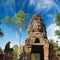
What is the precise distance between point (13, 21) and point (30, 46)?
1037cm

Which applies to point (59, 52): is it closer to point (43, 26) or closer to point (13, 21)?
point (43, 26)

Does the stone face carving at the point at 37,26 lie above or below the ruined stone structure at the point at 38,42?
above

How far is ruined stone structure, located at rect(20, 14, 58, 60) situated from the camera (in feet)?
89.0

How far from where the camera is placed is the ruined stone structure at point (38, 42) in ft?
→ 89.0

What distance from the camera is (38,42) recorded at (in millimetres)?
28484

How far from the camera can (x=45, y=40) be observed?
1075 inches

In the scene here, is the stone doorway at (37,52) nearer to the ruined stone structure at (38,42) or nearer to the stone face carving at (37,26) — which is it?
the ruined stone structure at (38,42)

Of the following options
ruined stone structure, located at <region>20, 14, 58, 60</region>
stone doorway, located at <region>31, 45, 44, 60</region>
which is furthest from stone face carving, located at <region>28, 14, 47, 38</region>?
stone doorway, located at <region>31, 45, 44, 60</region>

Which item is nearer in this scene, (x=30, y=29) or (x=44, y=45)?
(x=44, y=45)

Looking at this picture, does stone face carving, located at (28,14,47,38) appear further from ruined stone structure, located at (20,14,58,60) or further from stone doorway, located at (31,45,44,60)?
stone doorway, located at (31,45,44,60)

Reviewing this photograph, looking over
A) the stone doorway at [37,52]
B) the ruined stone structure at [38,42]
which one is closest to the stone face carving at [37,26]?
the ruined stone structure at [38,42]

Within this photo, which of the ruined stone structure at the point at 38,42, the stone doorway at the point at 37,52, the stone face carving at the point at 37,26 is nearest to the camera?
the ruined stone structure at the point at 38,42

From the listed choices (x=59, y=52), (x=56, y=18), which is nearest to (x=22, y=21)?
(x=56, y=18)

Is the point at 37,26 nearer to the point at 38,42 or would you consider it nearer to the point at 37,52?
the point at 38,42
